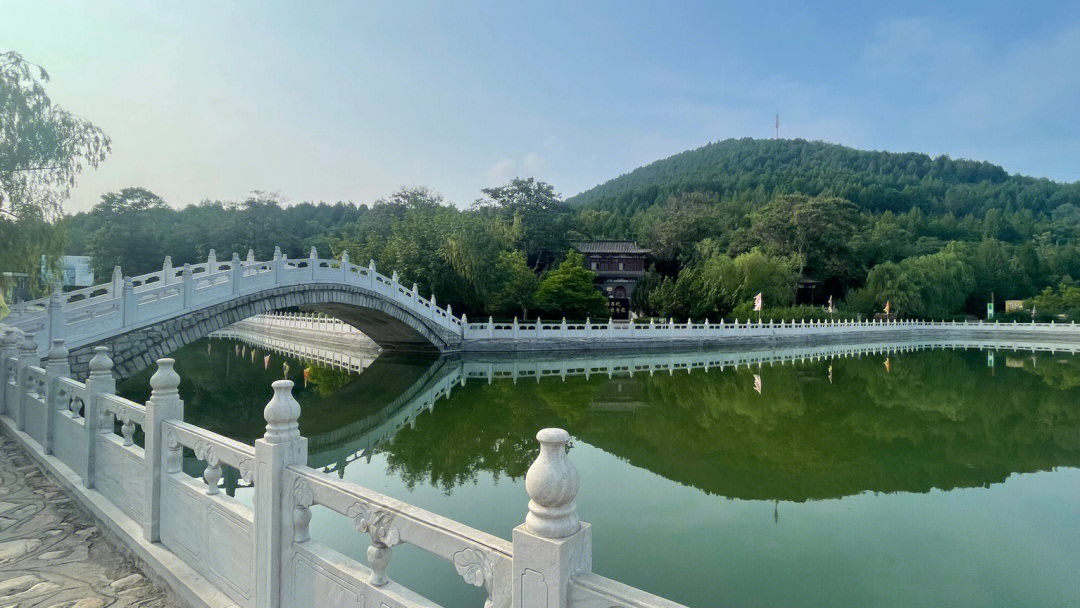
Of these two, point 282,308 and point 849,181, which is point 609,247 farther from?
point 849,181

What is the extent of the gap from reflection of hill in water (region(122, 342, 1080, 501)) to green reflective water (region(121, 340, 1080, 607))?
53mm

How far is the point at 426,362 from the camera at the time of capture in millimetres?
19000

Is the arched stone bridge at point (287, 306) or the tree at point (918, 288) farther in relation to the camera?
the tree at point (918, 288)

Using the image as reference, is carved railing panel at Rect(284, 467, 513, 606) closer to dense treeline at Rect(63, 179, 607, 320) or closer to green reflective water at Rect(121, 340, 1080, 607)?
green reflective water at Rect(121, 340, 1080, 607)

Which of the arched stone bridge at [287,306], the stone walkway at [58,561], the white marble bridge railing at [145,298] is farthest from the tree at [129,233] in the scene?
the stone walkway at [58,561]

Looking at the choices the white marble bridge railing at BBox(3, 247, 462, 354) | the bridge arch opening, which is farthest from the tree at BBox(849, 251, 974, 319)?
the white marble bridge railing at BBox(3, 247, 462, 354)

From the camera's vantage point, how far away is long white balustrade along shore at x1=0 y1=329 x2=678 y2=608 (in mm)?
1522

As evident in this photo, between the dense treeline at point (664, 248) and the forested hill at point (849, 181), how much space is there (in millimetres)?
6686

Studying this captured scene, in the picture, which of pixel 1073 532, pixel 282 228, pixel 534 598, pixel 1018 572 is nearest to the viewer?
pixel 534 598

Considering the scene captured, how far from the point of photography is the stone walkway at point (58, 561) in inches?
118

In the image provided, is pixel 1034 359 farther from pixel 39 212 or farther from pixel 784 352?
pixel 39 212

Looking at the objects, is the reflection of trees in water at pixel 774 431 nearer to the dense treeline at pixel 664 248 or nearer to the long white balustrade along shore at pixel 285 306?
the long white balustrade along shore at pixel 285 306

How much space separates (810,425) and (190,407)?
11.2 metres

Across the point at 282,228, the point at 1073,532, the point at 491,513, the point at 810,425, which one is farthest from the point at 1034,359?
the point at 282,228
